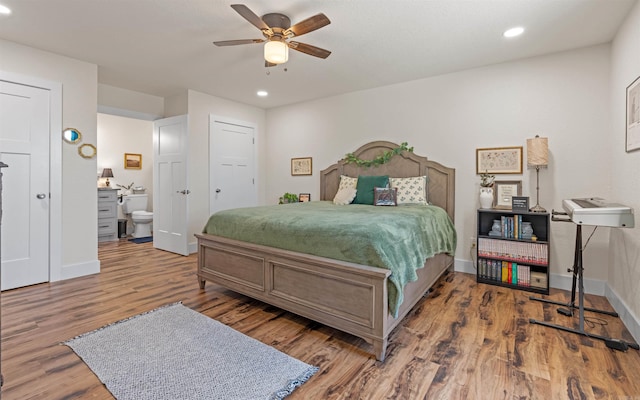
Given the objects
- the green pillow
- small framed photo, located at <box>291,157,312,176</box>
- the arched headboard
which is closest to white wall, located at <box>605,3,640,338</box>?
the arched headboard

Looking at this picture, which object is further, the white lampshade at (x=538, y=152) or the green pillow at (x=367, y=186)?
the green pillow at (x=367, y=186)

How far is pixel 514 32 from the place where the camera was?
2779 millimetres

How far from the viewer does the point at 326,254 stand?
2.20m

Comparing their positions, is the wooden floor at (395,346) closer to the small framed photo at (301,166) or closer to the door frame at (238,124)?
the door frame at (238,124)

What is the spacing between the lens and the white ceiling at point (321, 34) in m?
2.42

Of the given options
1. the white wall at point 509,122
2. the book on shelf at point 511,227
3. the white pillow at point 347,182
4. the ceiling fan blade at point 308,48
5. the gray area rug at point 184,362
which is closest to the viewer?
the gray area rug at point 184,362

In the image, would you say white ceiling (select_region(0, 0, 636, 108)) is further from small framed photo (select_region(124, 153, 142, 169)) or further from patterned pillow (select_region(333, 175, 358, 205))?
small framed photo (select_region(124, 153, 142, 169))

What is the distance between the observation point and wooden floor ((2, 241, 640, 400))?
64.4 inches

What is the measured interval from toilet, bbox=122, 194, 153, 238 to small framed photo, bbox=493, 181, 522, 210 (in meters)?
6.04

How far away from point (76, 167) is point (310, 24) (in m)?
3.19

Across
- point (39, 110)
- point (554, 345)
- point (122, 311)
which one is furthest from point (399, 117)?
point (39, 110)

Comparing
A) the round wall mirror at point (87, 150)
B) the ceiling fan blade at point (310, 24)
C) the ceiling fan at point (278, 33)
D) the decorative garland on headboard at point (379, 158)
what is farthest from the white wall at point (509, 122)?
the round wall mirror at point (87, 150)

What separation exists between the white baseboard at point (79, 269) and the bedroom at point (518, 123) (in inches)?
0.5

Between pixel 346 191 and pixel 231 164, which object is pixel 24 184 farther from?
pixel 346 191
